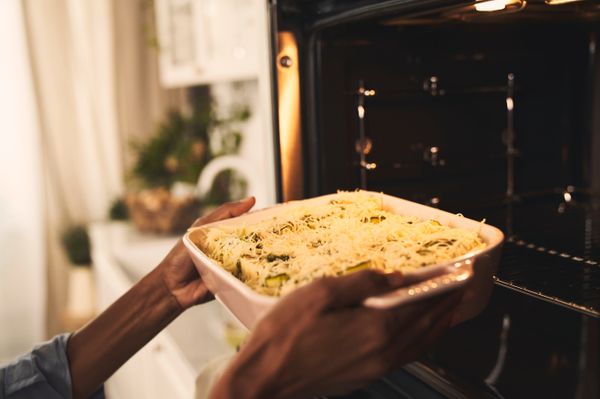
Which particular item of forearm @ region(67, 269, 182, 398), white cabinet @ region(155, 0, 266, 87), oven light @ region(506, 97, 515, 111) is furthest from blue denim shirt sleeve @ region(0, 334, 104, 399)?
white cabinet @ region(155, 0, 266, 87)

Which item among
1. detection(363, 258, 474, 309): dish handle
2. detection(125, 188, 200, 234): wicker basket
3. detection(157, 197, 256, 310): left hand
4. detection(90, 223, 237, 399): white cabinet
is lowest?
detection(90, 223, 237, 399): white cabinet

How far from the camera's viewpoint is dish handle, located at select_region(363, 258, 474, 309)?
0.40 metres

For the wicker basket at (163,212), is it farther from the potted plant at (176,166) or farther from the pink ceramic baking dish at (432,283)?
the pink ceramic baking dish at (432,283)

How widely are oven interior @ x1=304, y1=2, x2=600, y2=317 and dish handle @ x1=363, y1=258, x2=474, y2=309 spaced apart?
0.59 feet

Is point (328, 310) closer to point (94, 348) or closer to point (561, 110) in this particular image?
point (94, 348)

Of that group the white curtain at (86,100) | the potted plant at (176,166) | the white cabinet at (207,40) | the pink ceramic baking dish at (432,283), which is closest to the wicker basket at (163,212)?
the potted plant at (176,166)

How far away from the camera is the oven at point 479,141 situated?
69 centimetres

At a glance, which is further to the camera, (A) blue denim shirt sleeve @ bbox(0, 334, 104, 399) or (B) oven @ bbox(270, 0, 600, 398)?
(A) blue denim shirt sleeve @ bbox(0, 334, 104, 399)

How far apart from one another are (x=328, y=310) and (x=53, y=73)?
2.95m

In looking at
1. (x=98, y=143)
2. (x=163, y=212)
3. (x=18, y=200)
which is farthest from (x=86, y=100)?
(x=163, y=212)

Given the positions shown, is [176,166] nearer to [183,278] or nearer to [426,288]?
[183,278]

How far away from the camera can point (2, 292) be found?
9.69 ft

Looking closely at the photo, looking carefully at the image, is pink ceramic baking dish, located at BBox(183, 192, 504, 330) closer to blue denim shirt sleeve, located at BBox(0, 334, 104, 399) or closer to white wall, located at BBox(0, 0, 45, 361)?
blue denim shirt sleeve, located at BBox(0, 334, 104, 399)

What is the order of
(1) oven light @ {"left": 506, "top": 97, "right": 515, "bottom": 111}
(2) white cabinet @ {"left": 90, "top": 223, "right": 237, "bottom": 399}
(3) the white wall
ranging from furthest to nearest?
(3) the white wall, (2) white cabinet @ {"left": 90, "top": 223, "right": 237, "bottom": 399}, (1) oven light @ {"left": 506, "top": 97, "right": 515, "bottom": 111}
